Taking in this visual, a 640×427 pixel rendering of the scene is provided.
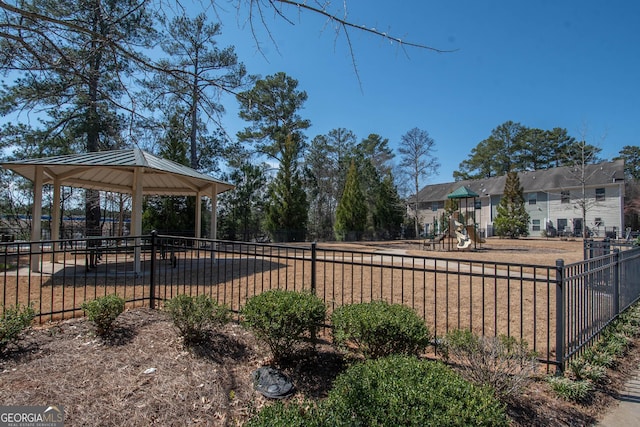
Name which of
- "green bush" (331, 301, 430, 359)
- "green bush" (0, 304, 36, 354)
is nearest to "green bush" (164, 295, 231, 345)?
"green bush" (0, 304, 36, 354)

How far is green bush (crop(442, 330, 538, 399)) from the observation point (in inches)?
109

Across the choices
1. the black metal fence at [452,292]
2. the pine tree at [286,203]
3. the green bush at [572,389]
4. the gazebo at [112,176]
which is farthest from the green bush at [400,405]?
the pine tree at [286,203]

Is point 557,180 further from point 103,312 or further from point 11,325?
point 11,325

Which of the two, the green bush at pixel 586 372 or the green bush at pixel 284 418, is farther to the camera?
the green bush at pixel 586 372

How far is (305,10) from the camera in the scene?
7.61 feet

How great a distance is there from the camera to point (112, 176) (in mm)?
10734

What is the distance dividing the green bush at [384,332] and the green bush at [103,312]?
2.77 meters

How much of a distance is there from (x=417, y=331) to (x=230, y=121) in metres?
2.70

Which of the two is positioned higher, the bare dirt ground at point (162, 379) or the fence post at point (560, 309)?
the fence post at point (560, 309)

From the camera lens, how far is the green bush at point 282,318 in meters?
3.27

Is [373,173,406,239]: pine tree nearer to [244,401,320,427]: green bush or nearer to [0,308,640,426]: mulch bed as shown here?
[0,308,640,426]: mulch bed

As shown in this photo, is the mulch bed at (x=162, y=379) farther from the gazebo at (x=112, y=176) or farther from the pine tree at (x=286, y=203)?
the pine tree at (x=286, y=203)

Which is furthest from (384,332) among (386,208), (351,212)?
(386,208)

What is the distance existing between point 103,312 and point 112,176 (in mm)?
8476
